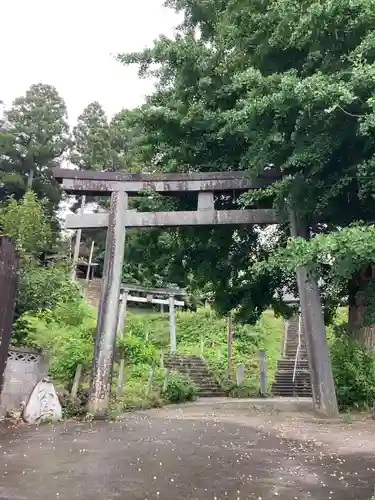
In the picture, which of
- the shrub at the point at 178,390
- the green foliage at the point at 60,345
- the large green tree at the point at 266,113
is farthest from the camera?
the shrub at the point at 178,390

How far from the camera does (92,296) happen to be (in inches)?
1351

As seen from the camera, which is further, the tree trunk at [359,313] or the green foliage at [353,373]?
the tree trunk at [359,313]

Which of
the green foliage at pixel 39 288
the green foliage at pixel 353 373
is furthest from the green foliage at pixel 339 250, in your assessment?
the green foliage at pixel 353 373

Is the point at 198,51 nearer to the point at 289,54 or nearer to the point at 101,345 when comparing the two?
the point at 289,54

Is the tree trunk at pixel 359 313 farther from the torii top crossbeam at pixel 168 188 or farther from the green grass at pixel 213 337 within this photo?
the green grass at pixel 213 337

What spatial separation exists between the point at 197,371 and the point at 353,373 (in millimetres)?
10338

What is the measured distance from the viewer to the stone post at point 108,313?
33.0 ft

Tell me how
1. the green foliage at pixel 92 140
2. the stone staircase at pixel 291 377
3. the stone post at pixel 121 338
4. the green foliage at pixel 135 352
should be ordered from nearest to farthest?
the stone post at pixel 121 338 < the green foliage at pixel 135 352 < the stone staircase at pixel 291 377 < the green foliage at pixel 92 140

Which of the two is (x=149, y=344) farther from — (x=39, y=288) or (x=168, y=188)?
(x=39, y=288)

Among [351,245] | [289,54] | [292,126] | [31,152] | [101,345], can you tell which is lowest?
[101,345]

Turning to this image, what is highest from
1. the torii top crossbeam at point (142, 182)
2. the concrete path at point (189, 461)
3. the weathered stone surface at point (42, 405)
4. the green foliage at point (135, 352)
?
the torii top crossbeam at point (142, 182)

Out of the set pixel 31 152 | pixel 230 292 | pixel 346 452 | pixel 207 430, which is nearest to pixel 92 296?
pixel 31 152

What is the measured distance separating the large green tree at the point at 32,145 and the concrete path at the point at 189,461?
29.2 m

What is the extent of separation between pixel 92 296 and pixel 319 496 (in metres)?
30.8
